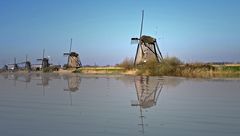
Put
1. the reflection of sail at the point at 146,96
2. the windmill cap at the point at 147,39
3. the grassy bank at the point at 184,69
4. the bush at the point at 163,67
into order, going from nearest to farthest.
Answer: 1. the reflection of sail at the point at 146,96
2. the grassy bank at the point at 184,69
3. the bush at the point at 163,67
4. the windmill cap at the point at 147,39

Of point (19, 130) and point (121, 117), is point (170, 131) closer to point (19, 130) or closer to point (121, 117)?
point (121, 117)

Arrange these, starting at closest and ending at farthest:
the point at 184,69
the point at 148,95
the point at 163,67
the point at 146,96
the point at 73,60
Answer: the point at 146,96 < the point at 148,95 < the point at 184,69 < the point at 163,67 < the point at 73,60

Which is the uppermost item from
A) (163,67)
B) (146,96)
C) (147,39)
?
(147,39)

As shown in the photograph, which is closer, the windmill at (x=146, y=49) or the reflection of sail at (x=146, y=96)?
the reflection of sail at (x=146, y=96)

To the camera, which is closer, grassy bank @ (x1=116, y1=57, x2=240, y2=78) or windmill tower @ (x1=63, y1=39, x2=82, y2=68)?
grassy bank @ (x1=116, y1=57, x2=240, y2=78)

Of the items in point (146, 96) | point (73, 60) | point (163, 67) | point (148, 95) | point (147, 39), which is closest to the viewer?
point (146, 96)

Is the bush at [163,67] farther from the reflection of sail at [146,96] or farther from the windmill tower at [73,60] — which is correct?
the windmill tower at [73,60]

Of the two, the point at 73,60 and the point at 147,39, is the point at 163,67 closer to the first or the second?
the point at 147,39

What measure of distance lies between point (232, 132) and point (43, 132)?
3.57 meters

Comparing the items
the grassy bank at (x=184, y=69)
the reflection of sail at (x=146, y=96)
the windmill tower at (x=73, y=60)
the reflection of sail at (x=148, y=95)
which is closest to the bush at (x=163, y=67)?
the grassy bank at (x=184, y=69)

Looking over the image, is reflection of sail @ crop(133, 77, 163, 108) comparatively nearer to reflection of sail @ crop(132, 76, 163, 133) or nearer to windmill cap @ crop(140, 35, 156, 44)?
reflection of sail @ crop(132, 76, 163, 133)

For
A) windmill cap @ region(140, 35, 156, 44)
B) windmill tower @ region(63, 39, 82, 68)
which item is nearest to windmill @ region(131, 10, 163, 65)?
windmill cap @ region(140, 35, 156, 44)

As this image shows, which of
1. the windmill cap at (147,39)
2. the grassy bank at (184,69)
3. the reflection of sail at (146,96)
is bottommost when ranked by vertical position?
the reflection of sail at (146,96)

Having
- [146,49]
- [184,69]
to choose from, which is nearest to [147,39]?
[146,49]
